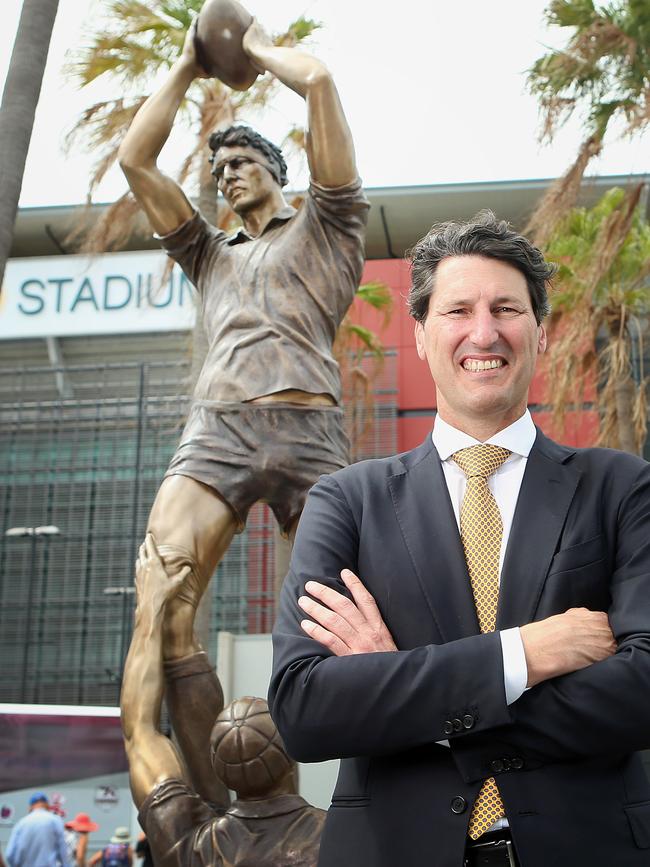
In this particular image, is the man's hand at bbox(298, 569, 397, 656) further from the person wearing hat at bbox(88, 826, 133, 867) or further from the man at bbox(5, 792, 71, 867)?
the person wearing hat at bbox(88, 826, 133, 867)

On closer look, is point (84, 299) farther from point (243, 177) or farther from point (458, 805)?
point (458, 805)

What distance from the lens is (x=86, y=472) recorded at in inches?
947

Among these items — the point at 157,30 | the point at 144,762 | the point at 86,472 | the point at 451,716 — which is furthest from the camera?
the point at 86,472

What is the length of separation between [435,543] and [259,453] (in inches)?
79.1

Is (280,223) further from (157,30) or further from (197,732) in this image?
(157,30)

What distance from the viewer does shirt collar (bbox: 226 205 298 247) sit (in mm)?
4273

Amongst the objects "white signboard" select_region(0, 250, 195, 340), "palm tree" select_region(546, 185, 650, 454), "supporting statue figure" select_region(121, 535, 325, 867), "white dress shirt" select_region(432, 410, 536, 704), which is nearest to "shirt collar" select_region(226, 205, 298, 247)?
"supporting statue figure" select_region(121, 535, 325, 867)

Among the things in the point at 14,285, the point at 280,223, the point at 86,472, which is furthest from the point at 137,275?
the point at 280,223

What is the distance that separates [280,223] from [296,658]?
110 inches

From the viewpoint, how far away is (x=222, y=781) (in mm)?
3182

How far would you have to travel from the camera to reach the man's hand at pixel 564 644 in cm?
168

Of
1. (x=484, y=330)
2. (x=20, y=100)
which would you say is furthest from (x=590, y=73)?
(x=484, y=330)

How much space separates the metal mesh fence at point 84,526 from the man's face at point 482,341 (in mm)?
19799

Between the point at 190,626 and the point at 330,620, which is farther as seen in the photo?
the point at 190,626
